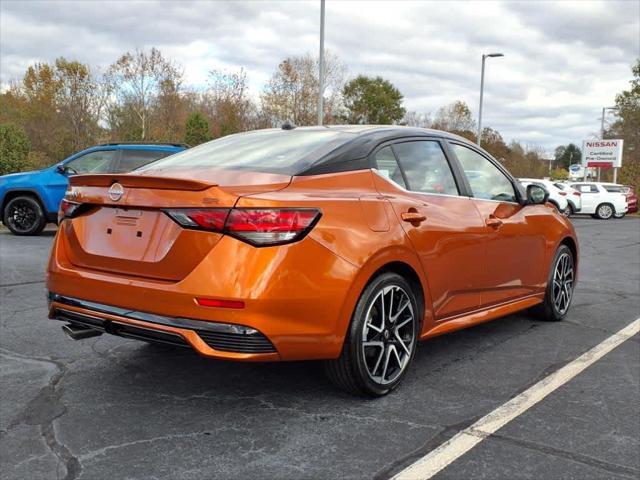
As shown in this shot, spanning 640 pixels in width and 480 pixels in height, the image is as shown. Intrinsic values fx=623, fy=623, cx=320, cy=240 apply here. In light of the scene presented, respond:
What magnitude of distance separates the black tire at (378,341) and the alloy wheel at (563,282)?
228 centimetres

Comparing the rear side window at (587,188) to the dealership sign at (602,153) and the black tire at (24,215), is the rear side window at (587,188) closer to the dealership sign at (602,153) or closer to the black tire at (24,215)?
the dealership sign at (602,153)

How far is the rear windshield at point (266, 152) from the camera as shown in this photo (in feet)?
11.5

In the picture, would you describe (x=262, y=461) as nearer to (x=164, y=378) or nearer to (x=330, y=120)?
(x=164, y=378)

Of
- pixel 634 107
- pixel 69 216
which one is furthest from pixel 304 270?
pixel 634 107

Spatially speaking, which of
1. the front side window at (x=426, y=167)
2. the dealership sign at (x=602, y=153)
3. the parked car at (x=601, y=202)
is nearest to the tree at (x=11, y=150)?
the front side window at (x=426, y=167)

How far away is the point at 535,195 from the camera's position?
5.25m

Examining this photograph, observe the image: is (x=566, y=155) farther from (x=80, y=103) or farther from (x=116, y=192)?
(x=116, y=192)

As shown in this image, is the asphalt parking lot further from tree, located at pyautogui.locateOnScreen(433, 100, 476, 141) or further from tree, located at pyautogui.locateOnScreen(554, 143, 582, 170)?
tree, located at pyautogui.locateOnScreen(554, 143, 582, 170)

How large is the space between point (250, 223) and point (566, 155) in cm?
12509

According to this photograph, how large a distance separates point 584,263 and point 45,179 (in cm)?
954

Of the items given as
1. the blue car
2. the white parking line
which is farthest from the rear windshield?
the blue car

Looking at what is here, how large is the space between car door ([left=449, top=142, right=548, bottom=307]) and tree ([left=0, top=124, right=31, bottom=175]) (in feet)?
64.5

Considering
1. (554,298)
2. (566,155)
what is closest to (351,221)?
(554,298)

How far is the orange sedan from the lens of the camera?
2973 millimetres
